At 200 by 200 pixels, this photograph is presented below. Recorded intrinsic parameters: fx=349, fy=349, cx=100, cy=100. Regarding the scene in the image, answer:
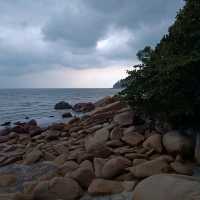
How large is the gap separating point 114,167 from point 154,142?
160 centimetres

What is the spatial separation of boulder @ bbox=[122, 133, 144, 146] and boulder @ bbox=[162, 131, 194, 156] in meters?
1.12

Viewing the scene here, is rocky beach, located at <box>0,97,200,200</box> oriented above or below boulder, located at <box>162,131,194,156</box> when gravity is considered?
below

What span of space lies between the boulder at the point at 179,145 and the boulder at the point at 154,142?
0.63ft

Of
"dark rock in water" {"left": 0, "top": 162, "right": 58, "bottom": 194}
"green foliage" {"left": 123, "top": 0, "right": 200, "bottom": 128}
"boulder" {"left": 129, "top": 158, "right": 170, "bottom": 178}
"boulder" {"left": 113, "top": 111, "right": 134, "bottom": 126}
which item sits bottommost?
"dark rock in water" {"left": 0, "top": 162, "right": 58, "bottom": 194}

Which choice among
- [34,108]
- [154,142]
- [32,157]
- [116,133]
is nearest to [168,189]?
[154,142]

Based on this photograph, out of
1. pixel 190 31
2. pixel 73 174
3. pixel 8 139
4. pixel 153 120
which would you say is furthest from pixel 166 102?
pixel 8 139

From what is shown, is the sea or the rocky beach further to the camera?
the sea

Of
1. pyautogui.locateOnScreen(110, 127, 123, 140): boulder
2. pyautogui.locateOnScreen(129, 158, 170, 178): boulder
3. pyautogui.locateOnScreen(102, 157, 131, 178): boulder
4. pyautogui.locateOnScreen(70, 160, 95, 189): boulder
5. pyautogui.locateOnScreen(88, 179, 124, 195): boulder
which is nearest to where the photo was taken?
pyautogui.locateOnScreen(88, 179, 124, 195): boulder

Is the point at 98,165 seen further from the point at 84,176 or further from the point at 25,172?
the point at 25,172

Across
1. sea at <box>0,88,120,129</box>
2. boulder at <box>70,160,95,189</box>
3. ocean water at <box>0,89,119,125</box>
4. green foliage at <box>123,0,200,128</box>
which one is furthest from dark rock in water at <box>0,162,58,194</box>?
ocean water at <box>0,89,119,125</box>

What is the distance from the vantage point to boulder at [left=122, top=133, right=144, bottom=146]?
32.5ft

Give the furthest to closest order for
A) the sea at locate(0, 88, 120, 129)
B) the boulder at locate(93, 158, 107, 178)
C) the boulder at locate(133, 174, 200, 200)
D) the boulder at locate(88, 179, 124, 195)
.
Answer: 1. the sea at locate(0, 88, 120, 129)
2. the boulder at locate(93, 158, 107, 178)
3. the boulder at locate(88, 179, 124, 195)
4. the boulder at locate(133, 174, 200, 200)

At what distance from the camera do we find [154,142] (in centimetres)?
920

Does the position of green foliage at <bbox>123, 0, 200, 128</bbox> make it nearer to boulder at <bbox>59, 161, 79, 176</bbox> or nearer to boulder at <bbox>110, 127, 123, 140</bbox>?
boulder at <bbox>110, 127, 123, 140</bbox>
